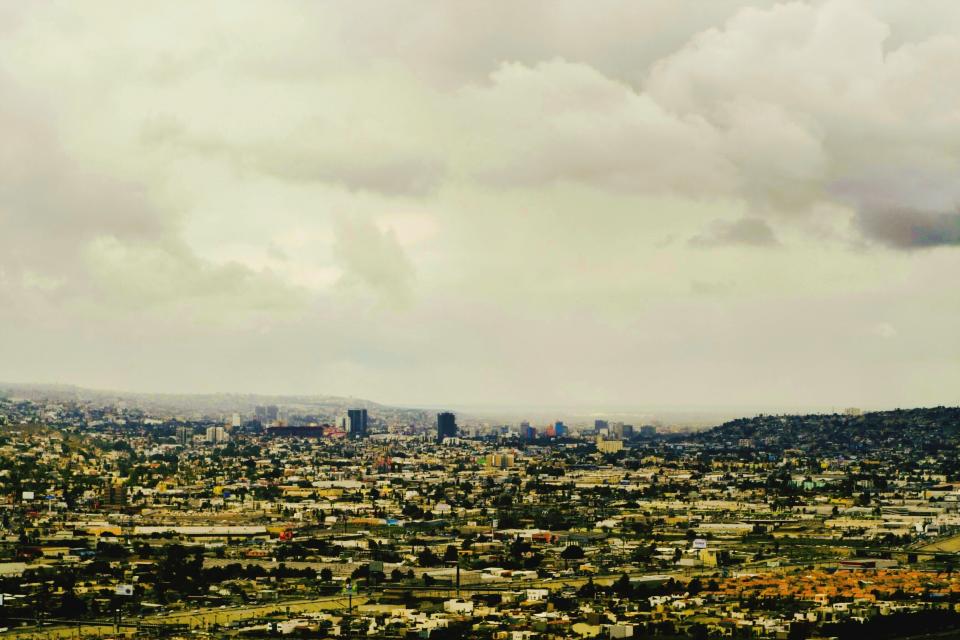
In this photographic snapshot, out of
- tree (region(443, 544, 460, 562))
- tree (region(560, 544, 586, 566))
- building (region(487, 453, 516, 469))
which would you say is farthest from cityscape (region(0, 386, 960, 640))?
building (region(487, 453, 516, 469))

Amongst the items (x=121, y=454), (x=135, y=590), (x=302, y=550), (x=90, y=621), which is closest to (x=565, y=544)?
(x=302, y=550)

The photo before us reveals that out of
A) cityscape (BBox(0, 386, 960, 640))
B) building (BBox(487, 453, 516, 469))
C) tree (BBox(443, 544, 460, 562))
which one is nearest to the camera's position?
cityscape (BBox(0, 386, 960, 640))

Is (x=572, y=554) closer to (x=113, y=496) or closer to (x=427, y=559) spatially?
(x=427, y=559)

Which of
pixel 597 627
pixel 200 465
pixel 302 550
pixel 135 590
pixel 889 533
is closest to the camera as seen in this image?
pixel 597 627

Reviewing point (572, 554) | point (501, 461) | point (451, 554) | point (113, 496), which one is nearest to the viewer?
point (451, 554)

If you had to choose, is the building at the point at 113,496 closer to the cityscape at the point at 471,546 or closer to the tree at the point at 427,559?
the cityscape at the point at 471,546

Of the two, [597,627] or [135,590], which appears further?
[135,590]

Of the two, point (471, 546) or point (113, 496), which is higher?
point (113, 496)

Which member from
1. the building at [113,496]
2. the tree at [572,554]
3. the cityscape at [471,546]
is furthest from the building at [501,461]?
the tree at [572,554]

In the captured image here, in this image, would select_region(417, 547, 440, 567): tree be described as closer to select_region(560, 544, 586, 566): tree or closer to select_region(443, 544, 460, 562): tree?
select_region(443, 544, 460, 562): tree

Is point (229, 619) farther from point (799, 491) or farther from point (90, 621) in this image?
point (799, 491)

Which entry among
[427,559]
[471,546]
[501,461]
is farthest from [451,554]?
[501,461]
